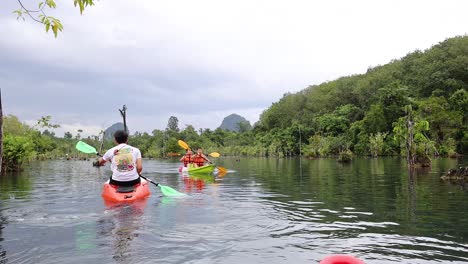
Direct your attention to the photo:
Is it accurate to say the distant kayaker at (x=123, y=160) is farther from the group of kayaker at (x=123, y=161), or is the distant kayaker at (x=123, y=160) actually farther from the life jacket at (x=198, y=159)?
the life jacket at (x=198, y=159)

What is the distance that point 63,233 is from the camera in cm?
698

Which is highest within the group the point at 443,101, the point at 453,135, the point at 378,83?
the point at 378,83

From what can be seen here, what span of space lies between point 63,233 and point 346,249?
4.74 m

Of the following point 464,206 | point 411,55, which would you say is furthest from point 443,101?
point 464,206

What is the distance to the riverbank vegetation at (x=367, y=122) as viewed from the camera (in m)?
32.8

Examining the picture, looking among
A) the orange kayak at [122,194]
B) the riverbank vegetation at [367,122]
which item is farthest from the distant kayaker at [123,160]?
the riverbank vegetation at [367,122]

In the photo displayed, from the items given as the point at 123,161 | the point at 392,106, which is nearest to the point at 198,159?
the point at 123,161

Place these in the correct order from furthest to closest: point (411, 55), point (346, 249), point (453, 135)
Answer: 1. point (411, 55)
2. point (453, 135)
3. point (346, 249)

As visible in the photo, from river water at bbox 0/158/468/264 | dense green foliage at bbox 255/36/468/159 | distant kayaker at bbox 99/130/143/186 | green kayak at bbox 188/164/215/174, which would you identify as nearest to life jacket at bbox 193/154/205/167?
green kayak at bbox 188/164/215/174

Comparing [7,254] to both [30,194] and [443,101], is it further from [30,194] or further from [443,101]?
[443,101]

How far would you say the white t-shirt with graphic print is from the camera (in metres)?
9.49

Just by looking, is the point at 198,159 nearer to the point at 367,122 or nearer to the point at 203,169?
the point at 203,169

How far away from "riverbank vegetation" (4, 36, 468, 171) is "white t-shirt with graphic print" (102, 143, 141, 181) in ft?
59.0

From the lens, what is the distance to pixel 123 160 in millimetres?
9539
